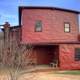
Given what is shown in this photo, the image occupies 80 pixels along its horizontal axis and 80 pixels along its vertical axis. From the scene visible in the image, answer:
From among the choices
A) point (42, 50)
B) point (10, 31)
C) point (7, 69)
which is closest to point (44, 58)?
point (42, 50)

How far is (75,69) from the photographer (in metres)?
29.2

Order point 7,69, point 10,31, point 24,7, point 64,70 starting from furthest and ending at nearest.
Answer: point 10,31 < point 24,7 < point 64,70 < point 7,69

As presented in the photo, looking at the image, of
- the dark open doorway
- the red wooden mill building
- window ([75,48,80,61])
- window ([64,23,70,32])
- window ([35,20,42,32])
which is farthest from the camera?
window ([64,23,70,32])

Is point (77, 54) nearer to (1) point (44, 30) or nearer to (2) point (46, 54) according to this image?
(2) point (46, 54)

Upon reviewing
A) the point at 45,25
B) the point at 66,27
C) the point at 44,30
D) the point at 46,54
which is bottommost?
the point at 46,54

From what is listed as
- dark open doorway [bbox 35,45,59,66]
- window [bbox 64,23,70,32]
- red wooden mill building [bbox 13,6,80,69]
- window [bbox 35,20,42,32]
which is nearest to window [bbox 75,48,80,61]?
red wooden mill building [bbox 13,6,80,69]

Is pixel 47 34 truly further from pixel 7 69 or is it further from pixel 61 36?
pixel 7 69

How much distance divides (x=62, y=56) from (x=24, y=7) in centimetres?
770

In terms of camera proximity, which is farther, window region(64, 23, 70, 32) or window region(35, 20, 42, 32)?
window region(64, 23, 70, 32)

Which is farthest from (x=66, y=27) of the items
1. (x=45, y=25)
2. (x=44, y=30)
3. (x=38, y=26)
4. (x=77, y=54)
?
(x=77, y=54)

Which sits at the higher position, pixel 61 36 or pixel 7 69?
pixel 61 36

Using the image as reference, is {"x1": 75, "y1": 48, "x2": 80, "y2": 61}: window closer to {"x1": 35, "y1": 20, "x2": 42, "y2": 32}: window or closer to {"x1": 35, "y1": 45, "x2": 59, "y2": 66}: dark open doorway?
{"x1": 35, "y1": 45, "x2": 59, "y2": 66}: dark open doorway

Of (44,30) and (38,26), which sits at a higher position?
(38,26)

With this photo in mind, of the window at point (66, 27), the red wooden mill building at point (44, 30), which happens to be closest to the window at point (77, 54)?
the red wooden mill building at point (44, 30)
